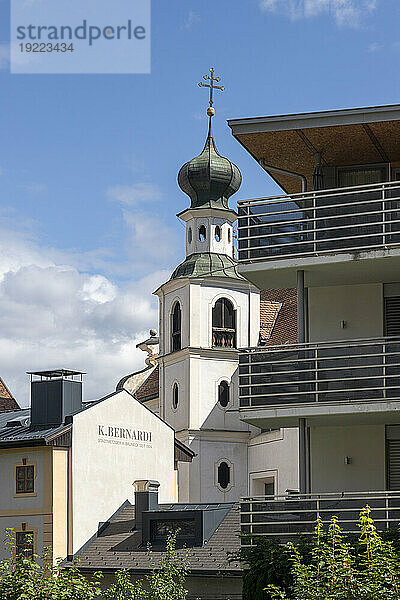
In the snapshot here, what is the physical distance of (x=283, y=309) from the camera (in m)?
59.6

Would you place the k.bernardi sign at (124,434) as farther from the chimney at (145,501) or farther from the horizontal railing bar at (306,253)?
the horizontal railing bar at (306,253)

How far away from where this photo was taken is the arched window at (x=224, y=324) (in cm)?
5609

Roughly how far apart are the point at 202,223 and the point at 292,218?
31.1 metres

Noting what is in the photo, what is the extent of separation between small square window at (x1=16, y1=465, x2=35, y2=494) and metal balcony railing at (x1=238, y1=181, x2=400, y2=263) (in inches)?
493

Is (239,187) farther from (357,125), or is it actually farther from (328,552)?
(328,552)

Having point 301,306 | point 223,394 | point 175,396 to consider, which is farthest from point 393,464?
point 175,396

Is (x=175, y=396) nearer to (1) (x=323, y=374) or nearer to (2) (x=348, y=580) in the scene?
(1) (x=323, y=374)

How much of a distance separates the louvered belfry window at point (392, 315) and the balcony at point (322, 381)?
0.81m

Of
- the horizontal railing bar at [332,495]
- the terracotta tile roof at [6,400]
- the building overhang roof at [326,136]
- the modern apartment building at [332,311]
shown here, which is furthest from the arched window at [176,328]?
the horizontal railing bar at [332,495]

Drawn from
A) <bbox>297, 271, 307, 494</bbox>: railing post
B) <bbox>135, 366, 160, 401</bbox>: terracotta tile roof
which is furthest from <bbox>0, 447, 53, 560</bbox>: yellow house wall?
<bbox>135, 366, 160, 401</bbox>: terracotta tile roof

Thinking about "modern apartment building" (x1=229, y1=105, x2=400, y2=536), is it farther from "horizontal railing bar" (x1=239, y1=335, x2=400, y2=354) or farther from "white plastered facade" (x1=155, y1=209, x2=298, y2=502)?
"white plastered facade" (x1=155, y1=209, x2=298, y2=502)

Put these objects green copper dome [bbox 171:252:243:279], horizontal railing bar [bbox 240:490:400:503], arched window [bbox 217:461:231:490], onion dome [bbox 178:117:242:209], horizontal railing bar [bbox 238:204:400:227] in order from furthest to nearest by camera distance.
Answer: onion dome [bbox 178:117:242:209] < green copper dome [bbox 171:252:243:279] < arched window [bbox 217:461:231:490] < horizontal railing bar [bbox 238:204:400:227] < horizontal railing bar [bbox 240:490:400:503]

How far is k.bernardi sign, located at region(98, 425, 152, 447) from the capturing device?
123ft

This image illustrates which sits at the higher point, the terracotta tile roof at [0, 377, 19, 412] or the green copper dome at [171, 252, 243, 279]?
the green copper dome at [171, 252, 243, 279]
